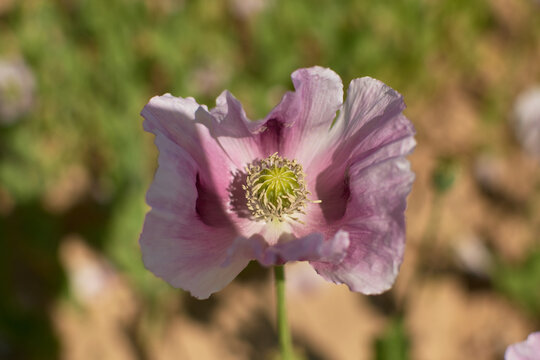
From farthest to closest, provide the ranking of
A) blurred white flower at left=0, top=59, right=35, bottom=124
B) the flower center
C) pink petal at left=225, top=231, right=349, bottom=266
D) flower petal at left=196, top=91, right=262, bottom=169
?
blurred white flower at left=0, top=59, right=35, bottom=124
the flower center
flower petal at left=196, top=91, right=262, bottom=169
pink petal at left=225, top=231, right=349, bottom=266

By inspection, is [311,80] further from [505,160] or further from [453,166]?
[505,160]

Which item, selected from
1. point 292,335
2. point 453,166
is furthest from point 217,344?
point 453,166

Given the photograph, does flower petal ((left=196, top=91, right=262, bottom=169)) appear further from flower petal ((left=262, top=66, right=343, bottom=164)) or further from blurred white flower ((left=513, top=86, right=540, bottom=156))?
blurred white flower ((left=513, top=86, right=540, bottom=156))

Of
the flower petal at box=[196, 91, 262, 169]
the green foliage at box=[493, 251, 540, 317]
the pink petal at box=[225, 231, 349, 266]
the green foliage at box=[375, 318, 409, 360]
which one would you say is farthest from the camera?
the green foliage at box=[493, 251, 540, 317]

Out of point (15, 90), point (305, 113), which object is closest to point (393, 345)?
point (305, 113)

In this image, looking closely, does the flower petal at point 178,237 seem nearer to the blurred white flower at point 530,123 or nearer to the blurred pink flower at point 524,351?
the blurred pink flower at point 524,351

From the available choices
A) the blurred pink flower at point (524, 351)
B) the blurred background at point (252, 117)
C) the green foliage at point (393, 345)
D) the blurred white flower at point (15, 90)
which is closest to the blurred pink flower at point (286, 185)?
the blurred pink flower at point (524, 351)

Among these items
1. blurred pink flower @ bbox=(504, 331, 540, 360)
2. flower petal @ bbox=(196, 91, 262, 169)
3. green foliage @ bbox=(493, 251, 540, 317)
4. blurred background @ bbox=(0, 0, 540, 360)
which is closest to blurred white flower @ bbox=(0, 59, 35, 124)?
blurred background @ bbox=(0, 0, 540, 360)

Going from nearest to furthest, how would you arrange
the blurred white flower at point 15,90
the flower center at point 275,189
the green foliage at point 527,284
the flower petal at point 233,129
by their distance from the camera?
the flower petal at point 233,129, the flower center at point 275,189, the green foliage at point 527,284, the blurred white flower at point 15,90
